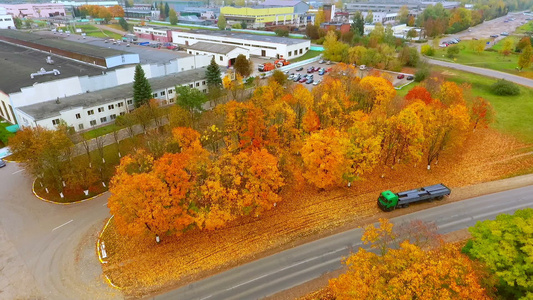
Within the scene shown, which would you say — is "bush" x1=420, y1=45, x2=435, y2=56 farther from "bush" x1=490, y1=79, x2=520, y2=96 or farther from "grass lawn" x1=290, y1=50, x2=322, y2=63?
"bush" x1=490, y1=79, x2=520, y2=96

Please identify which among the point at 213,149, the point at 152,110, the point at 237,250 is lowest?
the point at 237,250

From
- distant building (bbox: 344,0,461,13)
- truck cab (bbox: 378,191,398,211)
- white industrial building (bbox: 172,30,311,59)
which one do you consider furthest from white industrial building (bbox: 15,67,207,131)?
distant building (bbox: 344,0,461,13)

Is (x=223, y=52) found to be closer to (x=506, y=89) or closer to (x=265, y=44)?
(x=265, y=44)

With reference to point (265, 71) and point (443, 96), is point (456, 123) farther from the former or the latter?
point (265, 71)

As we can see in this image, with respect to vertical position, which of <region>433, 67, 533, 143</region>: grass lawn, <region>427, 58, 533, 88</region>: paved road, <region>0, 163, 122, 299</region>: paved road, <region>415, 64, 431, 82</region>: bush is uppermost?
<region>415, 64, 431, 82</region>: bush

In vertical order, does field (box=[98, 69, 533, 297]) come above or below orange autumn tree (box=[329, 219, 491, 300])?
below

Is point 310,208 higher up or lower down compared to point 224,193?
lower down

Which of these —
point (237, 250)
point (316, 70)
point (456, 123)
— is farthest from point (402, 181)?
point (316, 70)

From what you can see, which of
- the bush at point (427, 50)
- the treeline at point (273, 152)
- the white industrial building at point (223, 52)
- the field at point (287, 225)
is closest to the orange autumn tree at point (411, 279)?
the field at point (287, 225)
